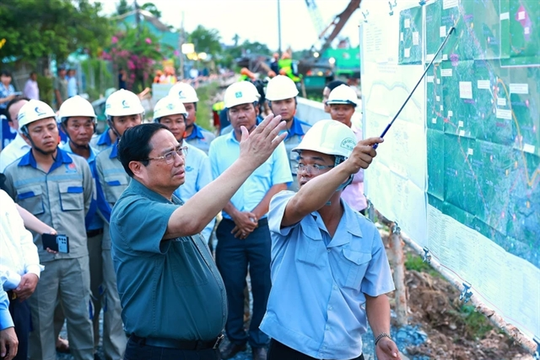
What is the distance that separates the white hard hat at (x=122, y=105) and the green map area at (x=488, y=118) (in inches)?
132

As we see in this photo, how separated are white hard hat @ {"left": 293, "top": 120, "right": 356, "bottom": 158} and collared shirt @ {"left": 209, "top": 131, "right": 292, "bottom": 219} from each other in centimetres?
273

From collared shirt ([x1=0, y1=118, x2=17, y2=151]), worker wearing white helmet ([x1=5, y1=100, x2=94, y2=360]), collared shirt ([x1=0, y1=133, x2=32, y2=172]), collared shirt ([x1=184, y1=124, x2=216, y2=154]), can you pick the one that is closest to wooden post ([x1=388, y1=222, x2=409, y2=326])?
collared shirt ([x1=184, y1=124, x2=216, y2=154])

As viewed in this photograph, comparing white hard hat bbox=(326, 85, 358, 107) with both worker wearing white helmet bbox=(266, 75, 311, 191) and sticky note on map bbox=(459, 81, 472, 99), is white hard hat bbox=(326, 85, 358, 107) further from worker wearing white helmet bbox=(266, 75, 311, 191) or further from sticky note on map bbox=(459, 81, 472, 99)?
sticky note on map bbox=(459, 81, 472, 99)

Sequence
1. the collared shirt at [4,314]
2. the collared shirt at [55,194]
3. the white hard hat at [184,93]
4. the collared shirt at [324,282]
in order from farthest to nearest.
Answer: the white hard hat at [184,93], the collared shirt at [55,194], the collared shirt at [4,314], the collared shirt at [324,282]

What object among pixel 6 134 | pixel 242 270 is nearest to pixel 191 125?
pixel 242 270

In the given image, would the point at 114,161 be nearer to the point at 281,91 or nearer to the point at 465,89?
the point at 281,91

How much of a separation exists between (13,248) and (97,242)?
6.12 ft

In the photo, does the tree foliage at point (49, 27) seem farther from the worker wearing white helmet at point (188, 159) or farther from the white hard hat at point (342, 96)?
the white hard hat at point (342, 96)

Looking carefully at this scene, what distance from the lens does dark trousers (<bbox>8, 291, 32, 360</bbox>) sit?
454cm

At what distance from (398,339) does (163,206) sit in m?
3.60

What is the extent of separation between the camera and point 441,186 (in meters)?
3.72

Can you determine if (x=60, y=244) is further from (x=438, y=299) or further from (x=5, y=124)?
(x=5, y=124)

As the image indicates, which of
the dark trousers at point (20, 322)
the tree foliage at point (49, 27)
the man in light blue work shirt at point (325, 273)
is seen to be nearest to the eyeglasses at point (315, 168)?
the man in light blue work shirt at point (325, 273)

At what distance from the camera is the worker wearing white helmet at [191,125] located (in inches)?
290
